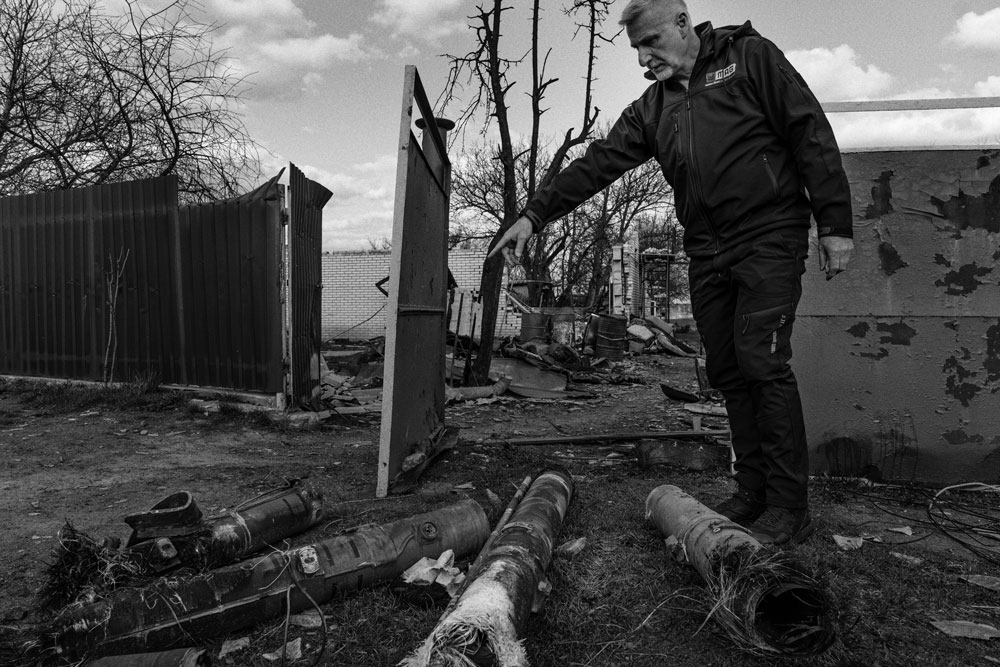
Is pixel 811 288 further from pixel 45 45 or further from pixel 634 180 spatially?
pixel 634 180

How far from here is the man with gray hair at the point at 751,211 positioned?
2318 millimetres

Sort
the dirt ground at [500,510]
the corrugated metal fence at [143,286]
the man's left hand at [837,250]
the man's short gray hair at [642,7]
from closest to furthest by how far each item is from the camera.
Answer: the dirt ground at [500,510], the man's left hand at [837,250], the man's short gray hair at [642,7], the corrugated metal fence at [143,286]

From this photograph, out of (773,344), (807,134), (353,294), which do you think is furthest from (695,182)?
(353,294)

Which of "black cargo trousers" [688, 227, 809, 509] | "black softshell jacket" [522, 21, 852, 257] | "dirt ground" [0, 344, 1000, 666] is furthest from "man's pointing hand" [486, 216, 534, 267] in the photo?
"dirt ground" [0, 344, 1000, 666]

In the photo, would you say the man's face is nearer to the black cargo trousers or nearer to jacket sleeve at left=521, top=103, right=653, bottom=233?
jacket sleeve at left=521, top=103, right=653, bottom=233

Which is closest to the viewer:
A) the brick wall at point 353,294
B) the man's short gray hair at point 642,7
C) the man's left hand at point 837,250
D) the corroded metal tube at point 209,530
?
the corroded metal tube at point 209,530

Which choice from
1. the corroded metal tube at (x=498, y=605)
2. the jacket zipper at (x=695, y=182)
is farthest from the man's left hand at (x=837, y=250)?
the corroded metal tube at (x=498, y=605)

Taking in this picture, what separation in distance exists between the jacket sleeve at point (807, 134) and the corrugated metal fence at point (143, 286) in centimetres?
465

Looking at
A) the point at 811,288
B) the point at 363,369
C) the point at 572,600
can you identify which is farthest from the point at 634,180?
the point at 572,600

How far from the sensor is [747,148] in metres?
2.40

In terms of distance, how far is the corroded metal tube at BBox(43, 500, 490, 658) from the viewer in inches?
63.9

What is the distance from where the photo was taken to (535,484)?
2.71 m

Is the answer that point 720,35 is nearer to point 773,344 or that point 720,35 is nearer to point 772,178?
point 772,178

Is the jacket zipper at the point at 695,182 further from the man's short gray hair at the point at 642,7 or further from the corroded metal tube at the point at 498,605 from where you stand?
the corroded metal tube at the point at 498,605
